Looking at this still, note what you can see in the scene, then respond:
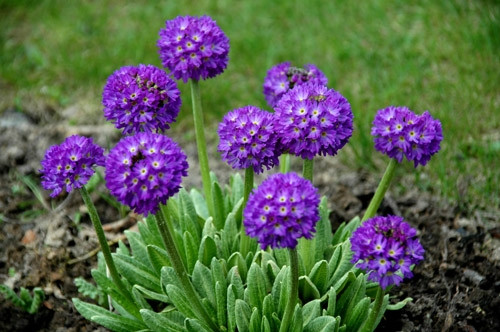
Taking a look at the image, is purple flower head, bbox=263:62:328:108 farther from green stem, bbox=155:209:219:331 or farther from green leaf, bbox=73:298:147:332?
green leaf, bbox=73:298:147:332

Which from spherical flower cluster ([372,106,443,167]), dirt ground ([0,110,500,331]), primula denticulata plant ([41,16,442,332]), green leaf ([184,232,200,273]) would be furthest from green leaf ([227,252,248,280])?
spherical flower cluster ([372,106,443,167])

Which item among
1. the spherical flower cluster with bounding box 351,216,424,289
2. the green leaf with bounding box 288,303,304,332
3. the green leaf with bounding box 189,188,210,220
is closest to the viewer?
the spherical flower cluster with bounding box 351,216,424,289

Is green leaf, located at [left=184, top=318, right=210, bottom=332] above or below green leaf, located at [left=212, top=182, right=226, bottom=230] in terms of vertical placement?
below

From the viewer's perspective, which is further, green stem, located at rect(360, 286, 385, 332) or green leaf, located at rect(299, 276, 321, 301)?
green leaf, located at rect(299, 276, 321, 301)

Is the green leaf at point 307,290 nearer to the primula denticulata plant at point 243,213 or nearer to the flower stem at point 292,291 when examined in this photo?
the primula denticulata plant at point 243,213

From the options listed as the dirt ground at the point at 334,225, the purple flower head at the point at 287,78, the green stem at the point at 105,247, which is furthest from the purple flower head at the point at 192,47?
the dirt ground at the point at 334,225
